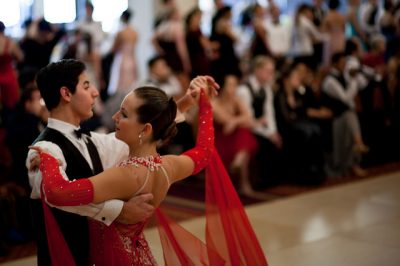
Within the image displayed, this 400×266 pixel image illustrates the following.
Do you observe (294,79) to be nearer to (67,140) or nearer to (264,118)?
(264,118)

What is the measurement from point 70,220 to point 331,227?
2.82 meters

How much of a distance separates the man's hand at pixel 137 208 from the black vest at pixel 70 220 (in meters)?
0.31

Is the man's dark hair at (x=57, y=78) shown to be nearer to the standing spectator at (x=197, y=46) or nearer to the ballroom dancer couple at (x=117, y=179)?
the ballroom dancer couple at (x=117, y=179)

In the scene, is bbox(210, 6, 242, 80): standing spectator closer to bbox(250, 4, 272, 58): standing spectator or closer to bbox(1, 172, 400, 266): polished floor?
bbox(250, 4, 272, 58): standing spectator

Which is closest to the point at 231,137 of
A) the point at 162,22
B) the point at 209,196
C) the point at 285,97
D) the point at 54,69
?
the point at 285,97

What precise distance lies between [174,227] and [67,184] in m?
0.76

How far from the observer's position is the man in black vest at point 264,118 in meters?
6.73

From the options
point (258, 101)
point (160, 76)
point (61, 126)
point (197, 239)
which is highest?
point (61, 126)

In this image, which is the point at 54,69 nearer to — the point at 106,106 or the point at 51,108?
the point at 51,108

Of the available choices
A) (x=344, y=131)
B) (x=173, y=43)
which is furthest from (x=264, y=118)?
(x=173, y=43)

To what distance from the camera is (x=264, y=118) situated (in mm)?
6777

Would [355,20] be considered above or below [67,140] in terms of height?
below

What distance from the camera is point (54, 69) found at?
2.79 m

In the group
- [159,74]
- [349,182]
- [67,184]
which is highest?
[67,184]
